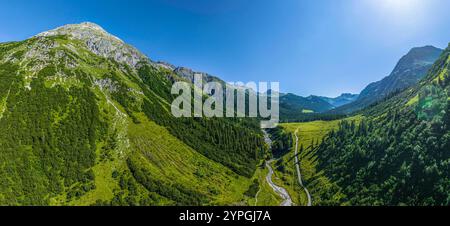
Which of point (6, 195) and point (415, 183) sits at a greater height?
point (415, 183)

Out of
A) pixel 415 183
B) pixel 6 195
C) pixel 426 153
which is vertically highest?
pixel 426 153

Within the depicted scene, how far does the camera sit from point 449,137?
19225 cm
